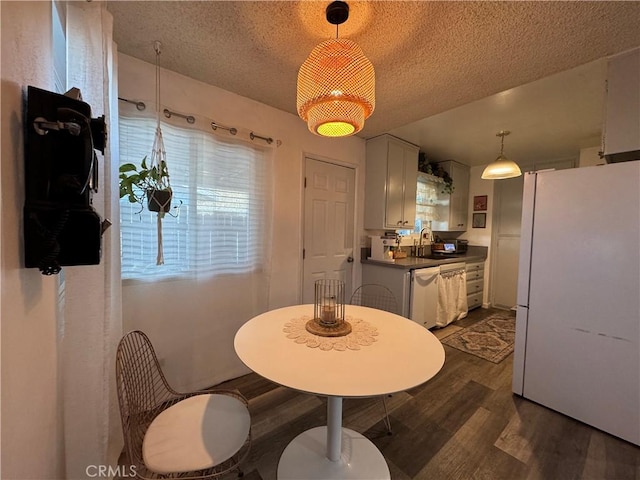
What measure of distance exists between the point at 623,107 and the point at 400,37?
1442 millimetres

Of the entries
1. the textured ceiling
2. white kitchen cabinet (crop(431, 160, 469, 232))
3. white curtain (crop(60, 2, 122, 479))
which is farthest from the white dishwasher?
white curtain (crop(60, 2, 122, 479))

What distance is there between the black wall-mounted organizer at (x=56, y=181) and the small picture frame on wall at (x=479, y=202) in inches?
195

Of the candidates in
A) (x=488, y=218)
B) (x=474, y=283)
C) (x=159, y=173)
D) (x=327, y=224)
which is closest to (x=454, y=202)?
(x=488, y=218)

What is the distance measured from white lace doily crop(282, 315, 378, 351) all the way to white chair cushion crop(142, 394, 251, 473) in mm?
406

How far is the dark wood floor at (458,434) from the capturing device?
1.34m

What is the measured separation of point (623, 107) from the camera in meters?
1.51

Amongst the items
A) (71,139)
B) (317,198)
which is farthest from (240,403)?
(317,198)

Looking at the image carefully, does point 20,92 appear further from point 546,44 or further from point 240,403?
point 546,44

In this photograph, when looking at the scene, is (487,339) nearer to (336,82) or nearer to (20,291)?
(336,82)

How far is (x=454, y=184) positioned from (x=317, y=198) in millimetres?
2685

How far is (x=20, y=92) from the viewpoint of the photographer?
25.5 inches

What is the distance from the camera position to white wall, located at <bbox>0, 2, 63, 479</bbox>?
1.92 feet

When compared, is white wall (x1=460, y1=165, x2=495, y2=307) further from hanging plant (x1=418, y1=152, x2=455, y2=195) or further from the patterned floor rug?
the patterned floor rug

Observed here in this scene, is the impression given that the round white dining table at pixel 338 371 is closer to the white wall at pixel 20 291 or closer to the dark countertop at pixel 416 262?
the white wall at pixel 20 291
